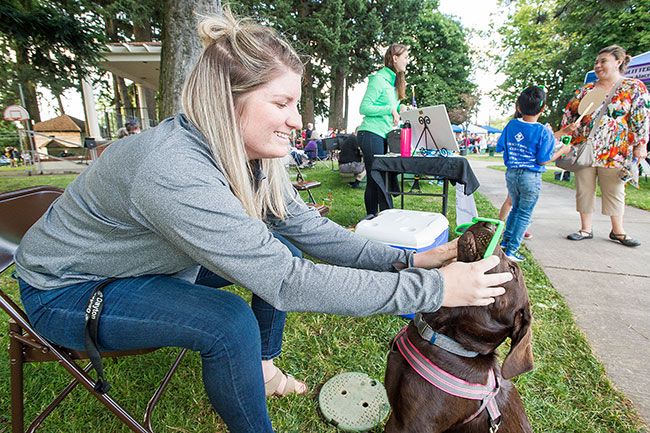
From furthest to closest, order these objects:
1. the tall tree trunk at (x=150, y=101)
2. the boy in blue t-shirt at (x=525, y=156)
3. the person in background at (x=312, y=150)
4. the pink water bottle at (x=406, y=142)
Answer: the tall tree trunk at (x=150, y=101), the person in background at (x=312, y=150), the pink water bottle at (x=406, y=142), the boy in blue t-shirt at (x=525, y=156)

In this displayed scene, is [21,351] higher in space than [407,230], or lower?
lower

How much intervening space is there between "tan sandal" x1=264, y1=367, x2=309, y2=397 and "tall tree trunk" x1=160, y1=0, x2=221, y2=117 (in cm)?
398

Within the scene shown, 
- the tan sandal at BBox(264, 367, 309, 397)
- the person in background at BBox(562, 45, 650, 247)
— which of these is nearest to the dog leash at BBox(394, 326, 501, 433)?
the tan sandal at BBox(264, 367, 309, 397)

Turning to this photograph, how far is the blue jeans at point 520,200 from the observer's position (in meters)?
3.58

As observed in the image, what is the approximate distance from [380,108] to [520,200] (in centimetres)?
197

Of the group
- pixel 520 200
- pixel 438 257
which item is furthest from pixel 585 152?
pixel 438 257

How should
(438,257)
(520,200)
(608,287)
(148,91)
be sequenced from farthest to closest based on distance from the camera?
(148,91)
(520,200)
(608,287)
(438,257)

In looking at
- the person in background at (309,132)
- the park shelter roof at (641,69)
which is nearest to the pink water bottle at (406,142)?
the park shelter roof at (641,69)

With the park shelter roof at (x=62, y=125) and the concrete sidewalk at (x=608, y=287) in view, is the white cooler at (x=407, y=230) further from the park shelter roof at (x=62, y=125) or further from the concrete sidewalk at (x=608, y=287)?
the park shelter roof at (x=62, y=125)

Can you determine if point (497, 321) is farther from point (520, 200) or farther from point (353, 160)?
point (353, 160)

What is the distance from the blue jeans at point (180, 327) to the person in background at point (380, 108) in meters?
3.21

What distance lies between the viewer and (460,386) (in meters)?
1.24

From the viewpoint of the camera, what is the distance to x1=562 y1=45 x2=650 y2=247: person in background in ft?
12.9

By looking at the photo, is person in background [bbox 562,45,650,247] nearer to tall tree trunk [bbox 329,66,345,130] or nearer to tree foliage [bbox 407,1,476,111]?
tall tree trunk [bbox 329,66,345,130]
